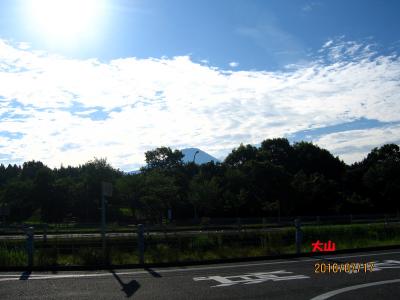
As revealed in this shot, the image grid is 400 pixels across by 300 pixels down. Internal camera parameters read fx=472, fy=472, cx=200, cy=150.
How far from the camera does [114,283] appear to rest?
34.0 feet

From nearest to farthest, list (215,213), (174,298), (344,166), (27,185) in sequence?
1. (174,298)
2. (215,213)
3. (27,185)
4. (344,166)

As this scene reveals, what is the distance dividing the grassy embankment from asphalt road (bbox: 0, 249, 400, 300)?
4.52ft

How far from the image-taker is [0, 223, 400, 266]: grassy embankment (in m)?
13.7

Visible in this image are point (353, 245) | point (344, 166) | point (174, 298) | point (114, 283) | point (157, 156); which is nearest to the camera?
point (174, 298)

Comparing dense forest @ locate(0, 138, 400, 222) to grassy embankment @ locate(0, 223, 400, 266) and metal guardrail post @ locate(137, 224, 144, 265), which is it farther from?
metal guardrail post @ locate(137, 224, 144, 265)

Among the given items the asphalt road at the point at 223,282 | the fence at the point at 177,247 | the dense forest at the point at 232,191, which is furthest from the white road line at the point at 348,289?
the dense forest at the point at 232,191

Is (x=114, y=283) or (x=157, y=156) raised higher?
(x=157, y=156)

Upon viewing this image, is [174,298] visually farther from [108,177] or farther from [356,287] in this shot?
[108,177]

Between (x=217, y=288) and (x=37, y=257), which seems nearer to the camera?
(x=217, y=288)

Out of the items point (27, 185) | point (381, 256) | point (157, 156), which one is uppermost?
point (157, 156)

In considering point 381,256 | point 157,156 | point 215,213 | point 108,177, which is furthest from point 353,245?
point 157,156

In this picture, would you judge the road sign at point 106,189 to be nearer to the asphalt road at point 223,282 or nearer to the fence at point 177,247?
the fence at point 177,247

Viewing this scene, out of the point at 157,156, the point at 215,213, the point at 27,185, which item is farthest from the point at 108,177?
the point at 157,156

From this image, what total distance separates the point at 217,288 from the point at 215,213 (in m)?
49.0
